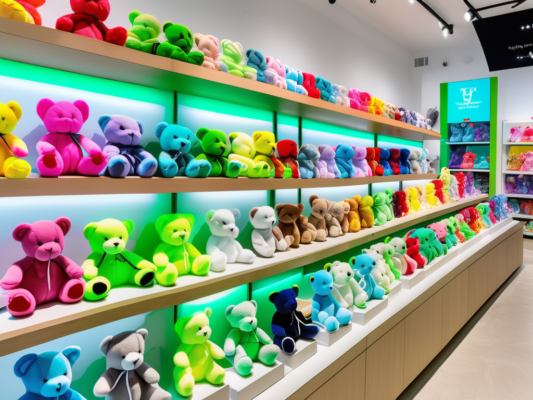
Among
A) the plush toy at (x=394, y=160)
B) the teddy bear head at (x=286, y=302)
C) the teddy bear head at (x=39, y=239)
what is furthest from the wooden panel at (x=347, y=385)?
the plush toy at (x=394, y=160)

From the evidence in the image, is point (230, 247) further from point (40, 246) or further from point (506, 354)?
point (506, 354)

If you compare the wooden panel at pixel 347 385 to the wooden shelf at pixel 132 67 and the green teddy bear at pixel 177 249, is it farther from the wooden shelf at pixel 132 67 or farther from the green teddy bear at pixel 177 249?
the wooden shelf at pixel 132 67

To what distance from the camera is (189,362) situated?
56.0 inches

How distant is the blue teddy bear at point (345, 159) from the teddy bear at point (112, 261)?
5.41 ft

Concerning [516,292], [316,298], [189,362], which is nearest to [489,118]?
[516,292]

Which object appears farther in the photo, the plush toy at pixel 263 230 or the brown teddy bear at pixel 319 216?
the brown teddy bear at pixel 319 216

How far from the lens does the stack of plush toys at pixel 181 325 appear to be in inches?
42.9

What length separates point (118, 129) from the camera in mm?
A: 1378

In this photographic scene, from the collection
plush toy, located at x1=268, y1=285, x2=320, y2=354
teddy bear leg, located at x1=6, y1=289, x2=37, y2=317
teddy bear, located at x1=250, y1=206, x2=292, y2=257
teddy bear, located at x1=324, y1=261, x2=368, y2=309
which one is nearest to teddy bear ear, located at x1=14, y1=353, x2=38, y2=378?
teddy bear leg, located at x1=6, y1=289, x2=37, y2=317

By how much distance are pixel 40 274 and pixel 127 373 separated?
0.44m

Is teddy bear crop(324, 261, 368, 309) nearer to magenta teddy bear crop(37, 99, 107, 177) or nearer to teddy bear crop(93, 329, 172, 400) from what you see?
teddy bear crop(93, 329, 172, 400)

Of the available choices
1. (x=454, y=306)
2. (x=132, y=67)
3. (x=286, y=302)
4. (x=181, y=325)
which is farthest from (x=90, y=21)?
(x=454, y=306)

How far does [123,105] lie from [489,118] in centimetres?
674

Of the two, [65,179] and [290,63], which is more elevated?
[290,63]
